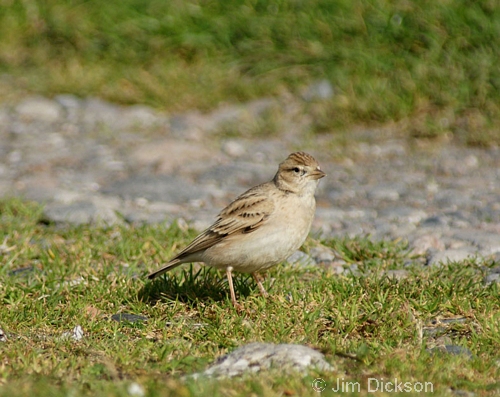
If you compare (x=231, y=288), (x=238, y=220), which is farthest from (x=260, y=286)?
(x=238, y=220)

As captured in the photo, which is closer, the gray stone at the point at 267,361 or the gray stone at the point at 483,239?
the gray stone at the point at 267,361

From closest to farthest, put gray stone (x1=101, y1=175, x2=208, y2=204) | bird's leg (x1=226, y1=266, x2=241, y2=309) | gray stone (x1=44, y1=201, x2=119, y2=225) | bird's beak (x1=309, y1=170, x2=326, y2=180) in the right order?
bird's leg (x1=226, y1=266, x2=241, y2=309) → bird's beak (x1=309, y1=170, x2=326, y2=180) → gray stone (x1=44, y1=201, x2=119, y2=225) → gray stone (x1=101, y1=175, x2=208, y2=204)

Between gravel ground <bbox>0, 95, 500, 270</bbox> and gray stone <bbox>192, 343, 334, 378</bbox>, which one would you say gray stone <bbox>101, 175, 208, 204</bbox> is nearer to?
gravel ground <bbox>0, 95, 500, 270</bbox>

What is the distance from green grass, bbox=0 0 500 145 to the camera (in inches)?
467

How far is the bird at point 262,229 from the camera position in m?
6.70

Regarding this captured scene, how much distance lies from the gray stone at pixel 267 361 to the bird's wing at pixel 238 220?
173cm

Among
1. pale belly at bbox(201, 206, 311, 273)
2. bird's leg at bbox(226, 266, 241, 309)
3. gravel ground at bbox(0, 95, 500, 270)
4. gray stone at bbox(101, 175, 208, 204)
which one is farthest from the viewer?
gray stone at bbox(101, 175, 208, 204)

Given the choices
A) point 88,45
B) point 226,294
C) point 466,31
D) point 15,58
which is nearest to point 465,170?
point 466,31

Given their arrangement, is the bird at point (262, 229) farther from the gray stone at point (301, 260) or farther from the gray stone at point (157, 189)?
the gray stone at point (157, 189)

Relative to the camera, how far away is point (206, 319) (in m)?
6.36

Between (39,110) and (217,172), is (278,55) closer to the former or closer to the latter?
(217,172)

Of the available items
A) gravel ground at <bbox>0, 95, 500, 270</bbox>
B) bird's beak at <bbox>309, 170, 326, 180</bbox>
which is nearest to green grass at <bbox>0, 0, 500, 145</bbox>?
gravel ground at <bbox>0, 95, 500, 270</bbox>

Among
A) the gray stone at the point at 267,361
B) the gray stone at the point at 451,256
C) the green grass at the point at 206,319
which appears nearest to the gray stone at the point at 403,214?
the green grass at the point at 206,319

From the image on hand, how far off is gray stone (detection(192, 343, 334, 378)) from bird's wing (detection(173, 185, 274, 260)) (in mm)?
1731
